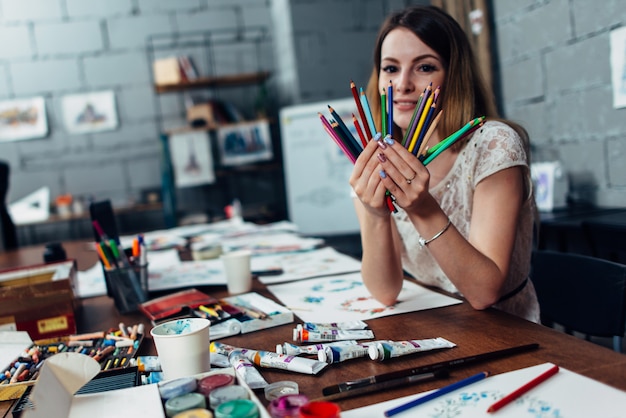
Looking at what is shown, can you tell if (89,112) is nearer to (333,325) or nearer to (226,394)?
(333,325)

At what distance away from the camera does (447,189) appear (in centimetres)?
138

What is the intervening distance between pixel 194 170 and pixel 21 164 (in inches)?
53.9

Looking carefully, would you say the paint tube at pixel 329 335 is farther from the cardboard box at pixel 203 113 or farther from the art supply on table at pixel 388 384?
the cardboard box at pixel 203 113

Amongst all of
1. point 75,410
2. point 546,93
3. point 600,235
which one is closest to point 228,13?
point 546,93

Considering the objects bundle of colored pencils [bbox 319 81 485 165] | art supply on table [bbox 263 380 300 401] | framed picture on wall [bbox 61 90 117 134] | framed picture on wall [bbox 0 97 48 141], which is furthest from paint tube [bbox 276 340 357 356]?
framed picture on wall [bbox 0 97 48 141]

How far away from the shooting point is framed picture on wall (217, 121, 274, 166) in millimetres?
4375

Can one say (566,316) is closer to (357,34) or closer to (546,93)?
(546,93)

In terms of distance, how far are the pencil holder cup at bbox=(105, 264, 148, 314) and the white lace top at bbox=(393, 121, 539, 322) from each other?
66cm

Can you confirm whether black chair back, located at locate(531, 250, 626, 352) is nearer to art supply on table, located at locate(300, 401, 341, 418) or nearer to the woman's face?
the woman's face

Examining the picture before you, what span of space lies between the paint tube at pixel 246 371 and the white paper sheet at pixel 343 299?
259 millimetres

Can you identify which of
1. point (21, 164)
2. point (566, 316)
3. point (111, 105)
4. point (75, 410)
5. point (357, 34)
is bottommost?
point (566, 316)

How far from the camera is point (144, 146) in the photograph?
466cm

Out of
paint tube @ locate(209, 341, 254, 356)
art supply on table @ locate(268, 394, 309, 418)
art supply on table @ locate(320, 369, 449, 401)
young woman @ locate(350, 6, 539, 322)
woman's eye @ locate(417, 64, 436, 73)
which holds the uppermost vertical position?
woman's eye @ locate(417, 64, 436, 73)

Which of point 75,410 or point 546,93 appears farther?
point 546,93
